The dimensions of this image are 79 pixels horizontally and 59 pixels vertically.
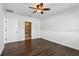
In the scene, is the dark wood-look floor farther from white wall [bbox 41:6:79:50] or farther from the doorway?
the doorway

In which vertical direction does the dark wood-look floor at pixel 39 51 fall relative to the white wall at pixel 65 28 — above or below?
below

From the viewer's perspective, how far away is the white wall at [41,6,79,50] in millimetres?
3647

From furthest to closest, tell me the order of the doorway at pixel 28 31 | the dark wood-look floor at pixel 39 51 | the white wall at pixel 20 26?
1. the doorway at pixel 28 31
2. the white wall at pixel 20 26
3. the dark wood-look floor at pixel 39 51

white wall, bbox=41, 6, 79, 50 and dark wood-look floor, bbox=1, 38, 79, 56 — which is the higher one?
white wall, bbox=41, 6, 79, 50

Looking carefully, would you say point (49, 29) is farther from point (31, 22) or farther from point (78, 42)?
point (78, 42)

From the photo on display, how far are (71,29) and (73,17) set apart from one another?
0.55 meters

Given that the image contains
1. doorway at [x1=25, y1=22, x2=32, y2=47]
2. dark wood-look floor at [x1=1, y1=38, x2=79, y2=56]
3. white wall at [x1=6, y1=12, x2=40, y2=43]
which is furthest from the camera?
doorway at [x1=25, y1=22, x2=32, y2=47]

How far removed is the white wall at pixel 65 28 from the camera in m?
3.65

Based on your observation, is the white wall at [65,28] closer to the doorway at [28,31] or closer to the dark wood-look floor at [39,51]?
the dark wood-look floor at [39,51]

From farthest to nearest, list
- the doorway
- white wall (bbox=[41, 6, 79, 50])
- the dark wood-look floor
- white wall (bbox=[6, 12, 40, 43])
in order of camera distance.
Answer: the doorway, white wall (bbox=[6, 12, 40, 43]), white wall (bbox=[41, 6, 79, 50]), the dark wood-look floor

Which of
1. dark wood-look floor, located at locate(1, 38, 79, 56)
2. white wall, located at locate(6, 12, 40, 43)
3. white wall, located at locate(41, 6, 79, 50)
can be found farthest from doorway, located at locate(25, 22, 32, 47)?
dark wood-look floor, located at locate(1, 38, 79, 56)

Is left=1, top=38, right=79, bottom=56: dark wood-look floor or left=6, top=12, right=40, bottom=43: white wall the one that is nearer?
left=1, top=38, right=79, bottom=56: dark wood-look floor

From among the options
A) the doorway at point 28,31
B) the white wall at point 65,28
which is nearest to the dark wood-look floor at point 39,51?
the white wall at point 65,28

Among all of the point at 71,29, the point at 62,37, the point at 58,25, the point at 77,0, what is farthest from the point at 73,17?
the point at 77,0
